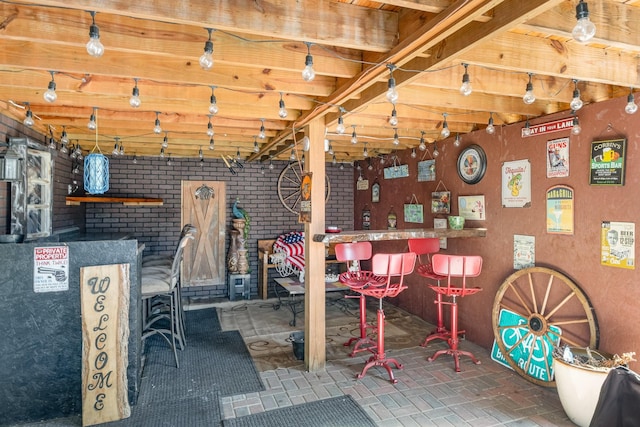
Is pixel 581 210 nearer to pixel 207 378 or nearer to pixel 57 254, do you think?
pixel 207 378

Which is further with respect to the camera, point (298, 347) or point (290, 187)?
point (290, 187)

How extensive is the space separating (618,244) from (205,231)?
5567 mm

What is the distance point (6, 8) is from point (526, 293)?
447 centimetres

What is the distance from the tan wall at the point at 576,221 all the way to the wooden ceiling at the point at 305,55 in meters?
0.29

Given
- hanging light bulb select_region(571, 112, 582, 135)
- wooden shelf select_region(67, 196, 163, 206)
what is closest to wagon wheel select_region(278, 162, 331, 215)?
wooden shelf select_region(67, 196, 163, 206)

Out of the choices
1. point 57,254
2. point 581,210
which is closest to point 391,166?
point 581,210

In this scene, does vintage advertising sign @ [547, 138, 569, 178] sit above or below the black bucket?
above

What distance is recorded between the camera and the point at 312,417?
113 inches

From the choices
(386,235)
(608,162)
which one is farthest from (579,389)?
(386,235)

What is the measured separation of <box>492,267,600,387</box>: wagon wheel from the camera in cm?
322

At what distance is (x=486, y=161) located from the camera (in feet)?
13.8

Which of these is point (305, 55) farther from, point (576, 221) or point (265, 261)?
point (265, 261)

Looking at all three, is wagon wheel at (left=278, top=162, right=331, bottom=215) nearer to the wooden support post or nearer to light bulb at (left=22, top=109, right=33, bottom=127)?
the wooden support post

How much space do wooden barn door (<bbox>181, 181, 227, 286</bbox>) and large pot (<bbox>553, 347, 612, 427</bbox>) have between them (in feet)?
16.7
